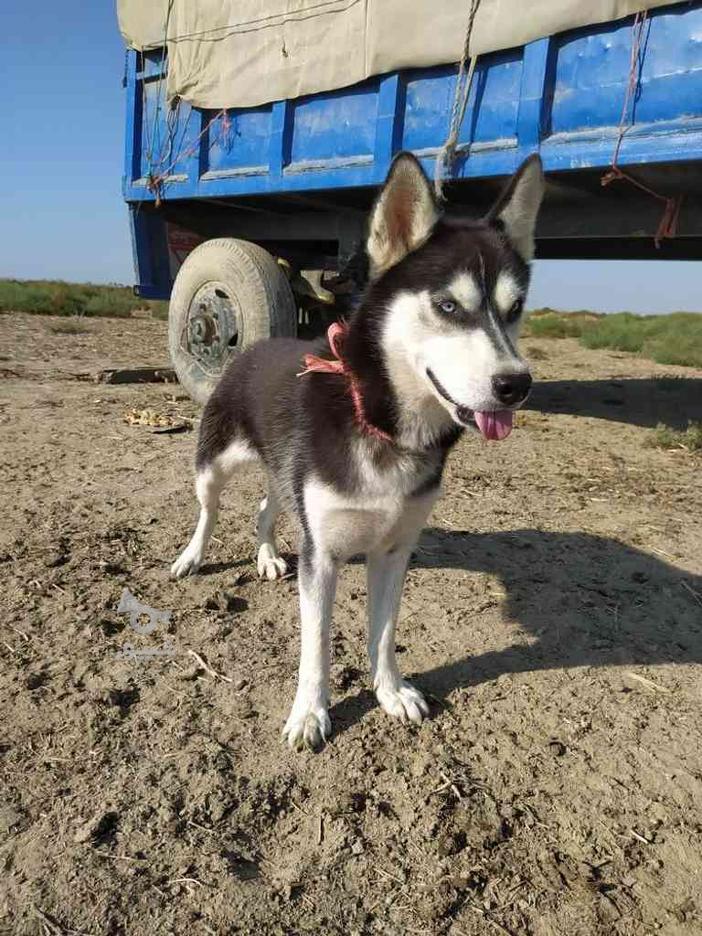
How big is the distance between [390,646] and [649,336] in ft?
54.0

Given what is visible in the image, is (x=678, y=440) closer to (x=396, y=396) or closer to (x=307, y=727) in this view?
(x=396, y=396)

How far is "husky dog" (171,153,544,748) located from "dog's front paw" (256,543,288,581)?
0.75 meters

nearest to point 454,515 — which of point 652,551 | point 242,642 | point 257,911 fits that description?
point 652,551

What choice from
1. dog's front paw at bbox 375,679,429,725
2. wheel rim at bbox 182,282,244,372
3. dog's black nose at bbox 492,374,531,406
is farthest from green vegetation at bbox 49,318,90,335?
dog's black nose at bbox 492,374,531,406

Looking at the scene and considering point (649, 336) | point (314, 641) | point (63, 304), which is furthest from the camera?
point (63, 304)

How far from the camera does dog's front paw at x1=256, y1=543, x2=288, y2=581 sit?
307 cm

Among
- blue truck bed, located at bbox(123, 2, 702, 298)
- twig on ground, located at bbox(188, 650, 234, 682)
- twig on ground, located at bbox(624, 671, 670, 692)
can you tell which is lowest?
twig on ground, located at bbox(188, 650, 234, 682)

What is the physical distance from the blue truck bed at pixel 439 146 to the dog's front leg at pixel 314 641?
114 inches

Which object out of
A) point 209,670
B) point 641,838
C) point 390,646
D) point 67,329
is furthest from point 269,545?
point 67,329

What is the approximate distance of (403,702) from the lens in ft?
7.27

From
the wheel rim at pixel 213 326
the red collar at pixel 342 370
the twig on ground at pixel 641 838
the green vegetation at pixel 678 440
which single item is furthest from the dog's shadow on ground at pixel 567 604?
the wheel rim at pixel 213 326

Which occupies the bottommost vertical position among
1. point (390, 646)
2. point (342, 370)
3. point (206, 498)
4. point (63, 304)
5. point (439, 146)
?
point (63, 304)

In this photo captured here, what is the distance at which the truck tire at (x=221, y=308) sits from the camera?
17.4 feet

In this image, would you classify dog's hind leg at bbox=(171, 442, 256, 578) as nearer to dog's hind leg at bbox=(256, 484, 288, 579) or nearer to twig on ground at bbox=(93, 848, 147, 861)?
dog's hind leg at bbox=(256, 484, 288, 579)
